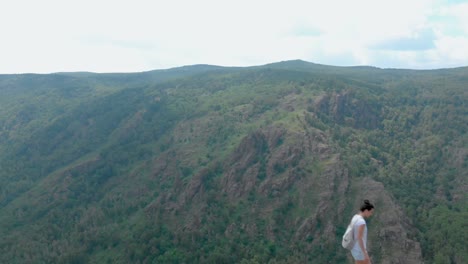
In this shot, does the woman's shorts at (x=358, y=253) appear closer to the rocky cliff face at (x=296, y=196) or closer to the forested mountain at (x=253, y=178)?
the rocky cliff face at (x=296, y=196)

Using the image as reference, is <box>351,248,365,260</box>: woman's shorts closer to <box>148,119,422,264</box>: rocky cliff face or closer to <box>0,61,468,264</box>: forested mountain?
<box>148,119,422,264</box>: rocky cliff face

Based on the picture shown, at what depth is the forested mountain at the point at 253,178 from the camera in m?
59.9

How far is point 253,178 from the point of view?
73.1 m

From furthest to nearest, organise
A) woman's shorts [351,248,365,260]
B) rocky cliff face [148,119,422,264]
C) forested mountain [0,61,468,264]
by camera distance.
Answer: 1. forested mountain [0,61,468,264]
2. rocky cliff face [148,119,422,264]
3. woman's shorts [351,248,365,260]

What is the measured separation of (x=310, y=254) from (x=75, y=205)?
61220 mm

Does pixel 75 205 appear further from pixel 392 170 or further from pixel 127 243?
pixel 392 170

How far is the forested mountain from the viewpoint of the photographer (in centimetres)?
5988

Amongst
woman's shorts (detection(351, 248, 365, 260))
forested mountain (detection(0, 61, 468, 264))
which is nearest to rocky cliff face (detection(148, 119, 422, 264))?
forested mountain (detection(0, 61, 468, 264))

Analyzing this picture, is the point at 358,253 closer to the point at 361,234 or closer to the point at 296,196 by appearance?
the point at 361,234

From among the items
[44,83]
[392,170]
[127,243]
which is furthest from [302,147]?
[44,83]

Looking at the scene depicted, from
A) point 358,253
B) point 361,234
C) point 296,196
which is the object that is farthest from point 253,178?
point 361,234

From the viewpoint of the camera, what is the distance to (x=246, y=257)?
58469mm

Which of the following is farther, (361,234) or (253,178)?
(253,178)

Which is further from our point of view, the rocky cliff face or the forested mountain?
the forested mountain
